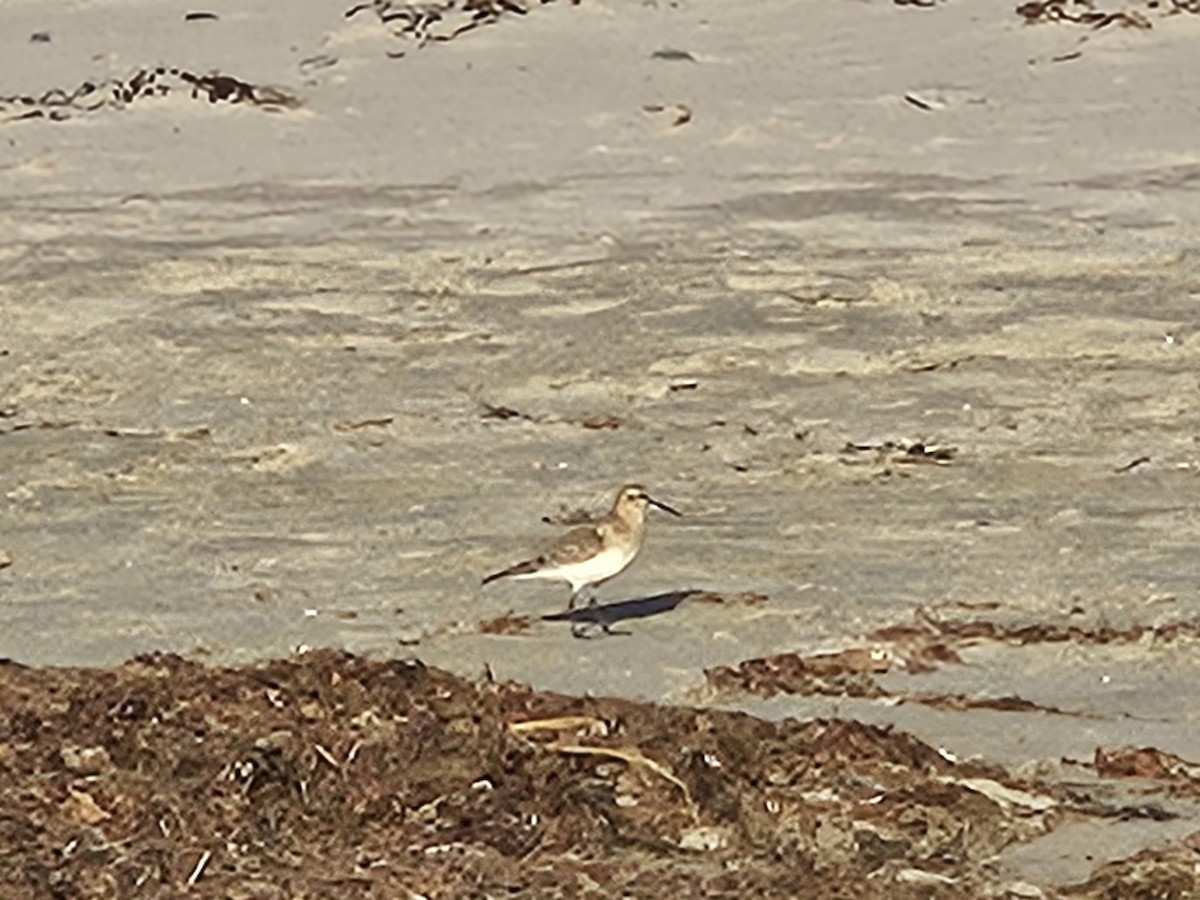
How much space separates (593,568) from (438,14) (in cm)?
935

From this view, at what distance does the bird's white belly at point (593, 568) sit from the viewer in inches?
427

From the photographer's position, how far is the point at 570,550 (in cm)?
1088

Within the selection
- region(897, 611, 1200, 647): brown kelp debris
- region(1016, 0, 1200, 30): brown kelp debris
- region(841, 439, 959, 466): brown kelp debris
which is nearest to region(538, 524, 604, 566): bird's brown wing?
region(897, 611, 1200, 647): brown kelp debris

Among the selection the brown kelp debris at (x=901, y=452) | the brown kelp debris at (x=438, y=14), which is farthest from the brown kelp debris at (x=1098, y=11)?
the brown kelp debris at (x=901, y=452)

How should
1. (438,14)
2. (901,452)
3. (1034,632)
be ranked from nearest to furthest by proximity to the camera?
(1034,632) → (901,452) → (438,14)

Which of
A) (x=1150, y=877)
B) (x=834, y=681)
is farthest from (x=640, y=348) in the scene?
(x=1150, y=877)

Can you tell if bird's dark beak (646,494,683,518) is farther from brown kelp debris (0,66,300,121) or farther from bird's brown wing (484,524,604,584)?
brown kelp debris (0,66,300,121)

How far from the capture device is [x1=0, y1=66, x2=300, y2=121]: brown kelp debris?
61.9 ft

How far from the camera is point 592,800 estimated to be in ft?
28.0

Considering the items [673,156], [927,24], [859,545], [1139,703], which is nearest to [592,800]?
[1139,703]

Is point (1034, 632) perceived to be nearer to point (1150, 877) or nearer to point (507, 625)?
point (507, 625)

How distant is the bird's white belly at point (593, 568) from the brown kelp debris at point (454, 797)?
4.04ft

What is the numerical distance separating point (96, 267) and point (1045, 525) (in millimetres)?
6019

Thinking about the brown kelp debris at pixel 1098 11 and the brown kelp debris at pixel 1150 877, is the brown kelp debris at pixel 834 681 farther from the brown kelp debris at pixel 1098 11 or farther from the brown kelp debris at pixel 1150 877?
the brown kelp debris at pixel 1098 11
